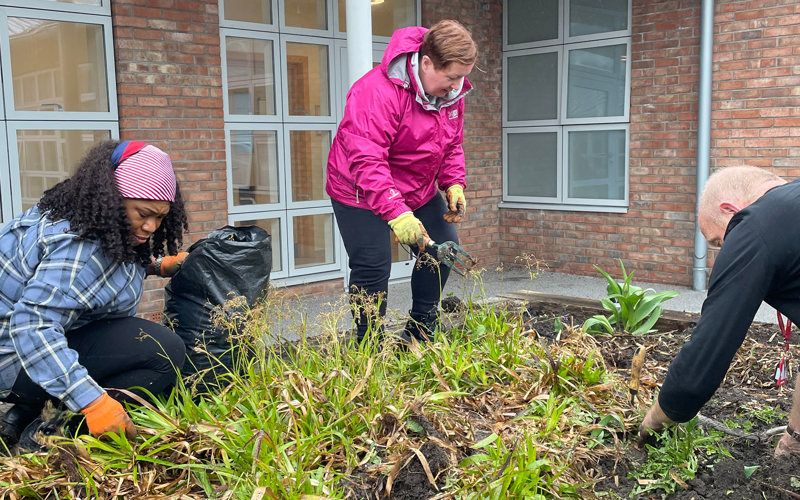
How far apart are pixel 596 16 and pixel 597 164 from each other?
144cm

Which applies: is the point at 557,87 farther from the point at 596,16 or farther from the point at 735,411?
the point at 735,411

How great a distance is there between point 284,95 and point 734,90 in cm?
383

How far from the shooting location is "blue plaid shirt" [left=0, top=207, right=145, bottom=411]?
2.57 m

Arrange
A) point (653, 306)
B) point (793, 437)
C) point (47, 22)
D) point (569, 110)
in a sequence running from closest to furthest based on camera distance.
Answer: point (793, 437) → point (653, 306) → point (47, 22) → point (569, 110)

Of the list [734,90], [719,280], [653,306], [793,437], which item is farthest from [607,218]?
[719,280]

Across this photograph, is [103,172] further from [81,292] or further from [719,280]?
[719,280]

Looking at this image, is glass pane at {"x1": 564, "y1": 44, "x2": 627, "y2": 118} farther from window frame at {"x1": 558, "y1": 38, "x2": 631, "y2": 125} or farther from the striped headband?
the striped headband

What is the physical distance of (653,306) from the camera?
4324 mm

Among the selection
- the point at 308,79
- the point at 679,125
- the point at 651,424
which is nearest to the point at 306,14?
the point at 308,79

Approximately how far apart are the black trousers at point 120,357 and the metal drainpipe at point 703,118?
4982mm

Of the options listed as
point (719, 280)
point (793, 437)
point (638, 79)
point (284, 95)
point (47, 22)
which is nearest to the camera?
point (719, 280)

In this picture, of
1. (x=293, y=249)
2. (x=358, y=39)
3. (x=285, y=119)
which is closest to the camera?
(x=358, y=39)

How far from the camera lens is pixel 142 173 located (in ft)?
9.21

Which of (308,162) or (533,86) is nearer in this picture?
(308,162)
